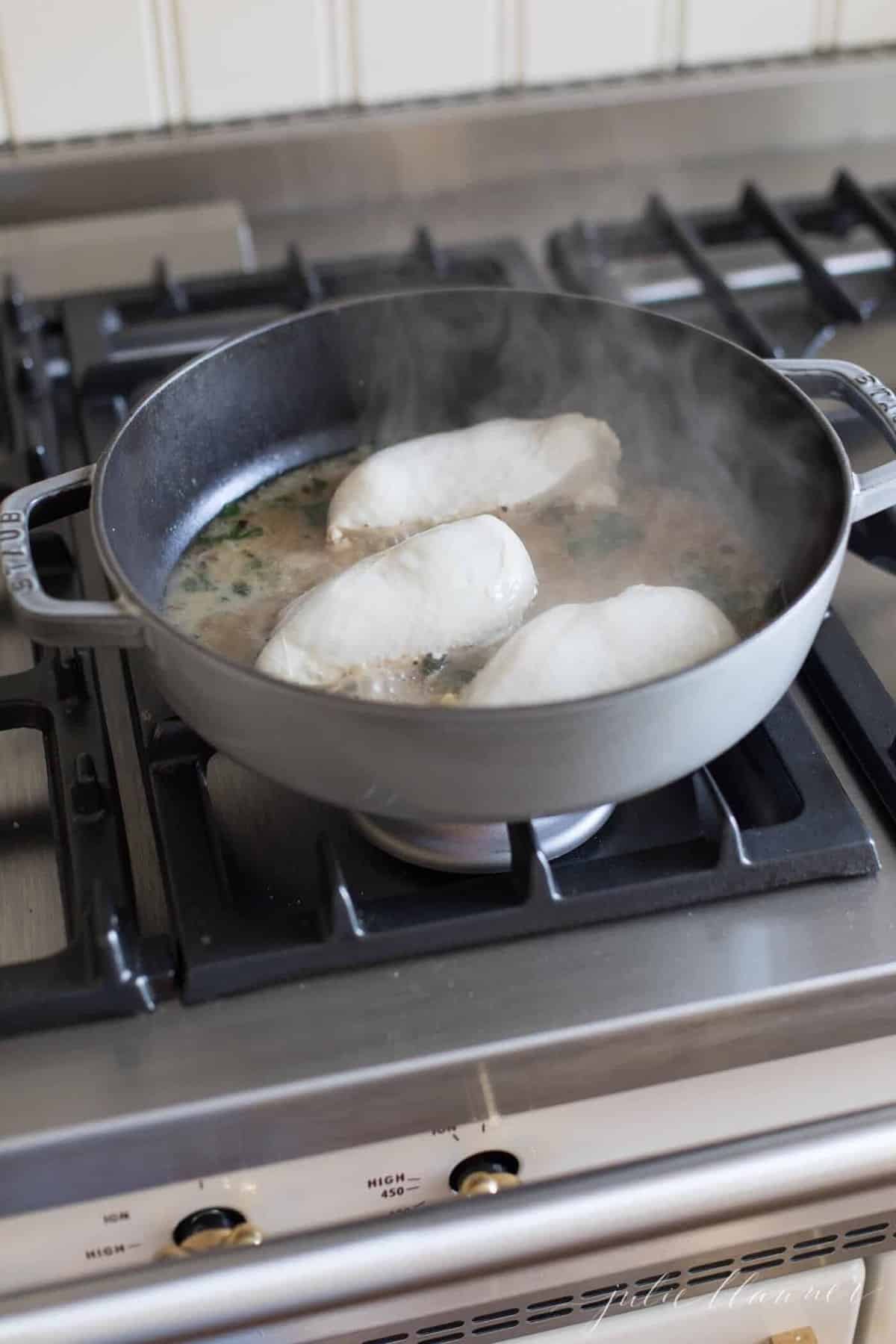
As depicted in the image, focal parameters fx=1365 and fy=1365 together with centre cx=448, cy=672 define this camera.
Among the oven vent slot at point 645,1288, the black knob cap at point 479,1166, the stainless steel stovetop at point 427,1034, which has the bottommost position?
the oven vent slot at point 645,1288

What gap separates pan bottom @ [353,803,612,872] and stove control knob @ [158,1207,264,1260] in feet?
0.56

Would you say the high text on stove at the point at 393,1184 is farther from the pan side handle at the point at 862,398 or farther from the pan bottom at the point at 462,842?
the pan side handle at the point at 862,398

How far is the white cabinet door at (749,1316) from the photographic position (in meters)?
0.68

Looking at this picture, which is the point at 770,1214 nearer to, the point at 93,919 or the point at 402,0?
the point at 93,919

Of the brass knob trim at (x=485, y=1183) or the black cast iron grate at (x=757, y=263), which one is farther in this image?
the black cast iron grate at (x=757, y=263)

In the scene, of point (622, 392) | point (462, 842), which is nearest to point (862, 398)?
point (622, 392)

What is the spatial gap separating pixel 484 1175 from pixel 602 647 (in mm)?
237

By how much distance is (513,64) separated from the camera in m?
1.10

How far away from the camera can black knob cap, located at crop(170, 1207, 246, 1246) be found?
0.58 m

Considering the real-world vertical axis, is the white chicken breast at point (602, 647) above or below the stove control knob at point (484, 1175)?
above

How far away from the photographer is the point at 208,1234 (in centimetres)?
58

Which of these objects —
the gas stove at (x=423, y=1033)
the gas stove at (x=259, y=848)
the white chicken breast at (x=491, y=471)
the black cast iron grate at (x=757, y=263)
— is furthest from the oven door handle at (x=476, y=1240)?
the black cast iron grate at (x=757, y=263)

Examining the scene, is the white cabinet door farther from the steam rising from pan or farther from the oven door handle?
the steam rising from pan

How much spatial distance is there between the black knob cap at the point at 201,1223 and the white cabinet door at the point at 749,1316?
0.20 meters
